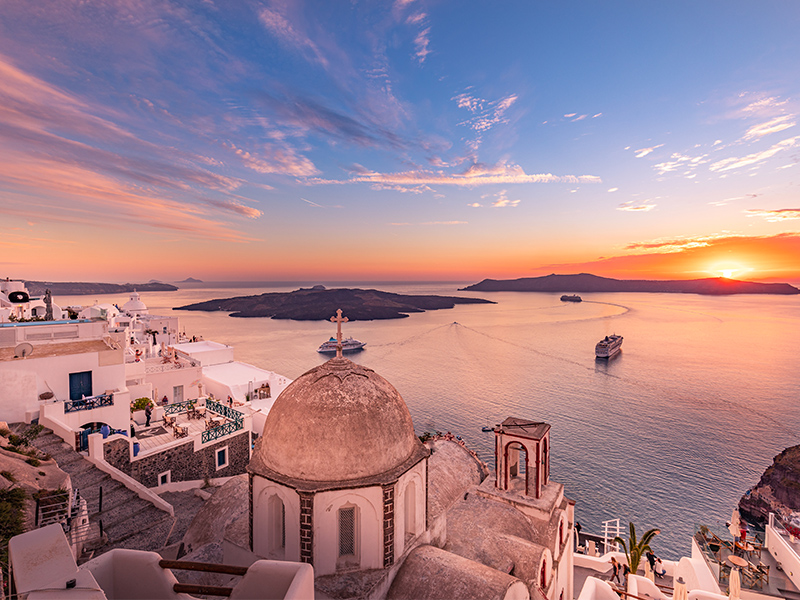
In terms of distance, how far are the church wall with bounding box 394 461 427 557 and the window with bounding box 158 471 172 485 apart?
43.6 ft

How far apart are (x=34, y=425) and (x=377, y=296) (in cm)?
14434

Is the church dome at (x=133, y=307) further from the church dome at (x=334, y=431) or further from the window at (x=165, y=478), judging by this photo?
the church dome at (x=334, y=431)

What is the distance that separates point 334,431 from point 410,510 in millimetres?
2974

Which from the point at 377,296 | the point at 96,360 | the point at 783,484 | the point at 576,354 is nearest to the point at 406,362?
the point at 576,354

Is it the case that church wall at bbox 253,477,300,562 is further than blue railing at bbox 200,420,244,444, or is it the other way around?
blue railing at bbox 200,420,244,444

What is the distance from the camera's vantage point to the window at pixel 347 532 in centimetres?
787

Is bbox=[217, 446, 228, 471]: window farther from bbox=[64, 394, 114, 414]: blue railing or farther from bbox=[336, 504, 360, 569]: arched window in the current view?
bbox=[336, 504, 360, 569]: arched window

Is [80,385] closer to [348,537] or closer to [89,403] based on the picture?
[89,403]

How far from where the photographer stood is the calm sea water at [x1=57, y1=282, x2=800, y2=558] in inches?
1158

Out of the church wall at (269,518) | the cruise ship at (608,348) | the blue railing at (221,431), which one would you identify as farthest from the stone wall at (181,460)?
the cruise ship at (608,348)

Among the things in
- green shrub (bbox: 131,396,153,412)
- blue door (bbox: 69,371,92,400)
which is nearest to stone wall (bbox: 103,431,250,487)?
blue door (bbox: 69,371,92,400)


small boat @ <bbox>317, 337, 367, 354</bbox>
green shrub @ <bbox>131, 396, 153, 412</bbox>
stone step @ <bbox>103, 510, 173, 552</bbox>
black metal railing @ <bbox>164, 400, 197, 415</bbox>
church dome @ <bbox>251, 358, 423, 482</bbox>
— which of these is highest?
church dome @ <bbox>251, 358, 423, 482</bbox>

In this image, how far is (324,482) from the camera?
7.45 meters

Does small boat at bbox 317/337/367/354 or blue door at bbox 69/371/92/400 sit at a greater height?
blue door at bbox 69/371/92/400
